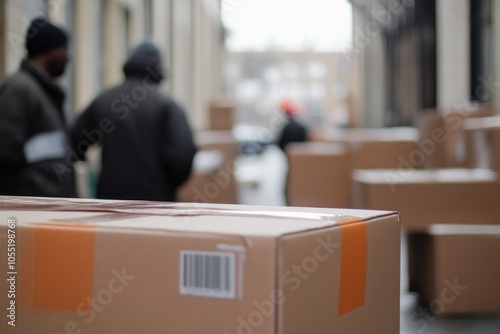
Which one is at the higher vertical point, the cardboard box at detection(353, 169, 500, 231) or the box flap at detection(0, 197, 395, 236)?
the box flap at detection(0, 197, 395, 236)

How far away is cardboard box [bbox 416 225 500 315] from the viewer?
3.94 meters

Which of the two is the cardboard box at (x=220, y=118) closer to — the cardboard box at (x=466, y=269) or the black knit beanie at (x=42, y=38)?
the cardboard box at (x=466, y=269)

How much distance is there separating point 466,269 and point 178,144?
63.2 inches

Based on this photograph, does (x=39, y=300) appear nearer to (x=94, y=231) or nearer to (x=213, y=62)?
(x=94, y=231)

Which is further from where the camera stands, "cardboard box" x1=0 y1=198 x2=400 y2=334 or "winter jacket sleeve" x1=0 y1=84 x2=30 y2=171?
"winter jacket sleeve" x1=0 y1=84 x2=30 y2=171

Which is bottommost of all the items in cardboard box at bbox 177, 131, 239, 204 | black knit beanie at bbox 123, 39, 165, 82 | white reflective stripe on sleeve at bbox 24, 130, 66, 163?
cardboard box at bbox 177, 131, 239, 204

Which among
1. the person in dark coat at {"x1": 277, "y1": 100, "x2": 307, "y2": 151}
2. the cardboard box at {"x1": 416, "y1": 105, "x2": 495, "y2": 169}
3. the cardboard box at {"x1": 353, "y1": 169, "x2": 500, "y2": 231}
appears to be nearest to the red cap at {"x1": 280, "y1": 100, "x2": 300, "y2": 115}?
the person in dark coat at {"x1": 277, "y1": 100, "x2": 307, "y2": 151}

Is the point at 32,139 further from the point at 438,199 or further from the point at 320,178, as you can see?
the point at 320,178

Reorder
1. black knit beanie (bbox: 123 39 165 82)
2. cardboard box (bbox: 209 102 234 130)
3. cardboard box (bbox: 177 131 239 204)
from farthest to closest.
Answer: cardboard box (bbox: 209 102 234 130)
cardboard box (bbox: 177 131 239 204)
black knit beanie (bbox: 123 39 165 82)

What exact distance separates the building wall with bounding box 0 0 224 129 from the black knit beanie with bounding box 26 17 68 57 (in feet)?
5.98

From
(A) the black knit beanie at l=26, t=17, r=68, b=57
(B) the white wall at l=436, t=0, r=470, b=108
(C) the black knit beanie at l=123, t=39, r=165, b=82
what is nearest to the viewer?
(A) the black knit beanie at l=26, t=17, r=68, b=57

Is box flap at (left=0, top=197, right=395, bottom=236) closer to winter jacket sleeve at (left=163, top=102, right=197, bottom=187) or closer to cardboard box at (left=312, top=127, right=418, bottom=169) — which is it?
winter jacket sleeve at (left=163, top=102, right=197, bottom=187)

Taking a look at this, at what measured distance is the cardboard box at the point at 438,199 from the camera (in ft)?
12.8

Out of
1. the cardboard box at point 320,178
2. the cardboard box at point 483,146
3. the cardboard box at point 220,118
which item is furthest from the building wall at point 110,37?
the cardboard box at point 483,146
